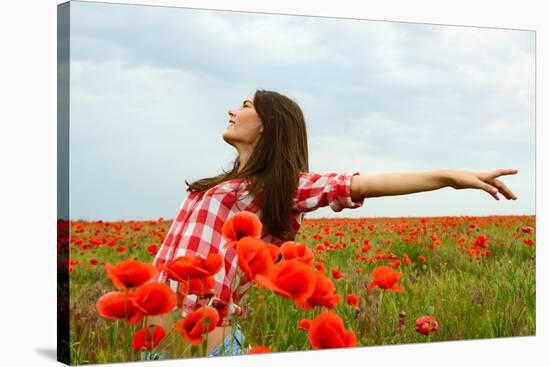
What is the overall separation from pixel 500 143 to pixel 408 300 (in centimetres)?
111

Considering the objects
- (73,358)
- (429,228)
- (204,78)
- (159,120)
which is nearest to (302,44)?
(204,78)

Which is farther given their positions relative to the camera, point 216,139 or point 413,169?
point 413,169

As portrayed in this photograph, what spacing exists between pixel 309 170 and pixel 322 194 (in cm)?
15

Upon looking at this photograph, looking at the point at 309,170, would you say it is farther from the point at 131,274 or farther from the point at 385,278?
the point at 131,274

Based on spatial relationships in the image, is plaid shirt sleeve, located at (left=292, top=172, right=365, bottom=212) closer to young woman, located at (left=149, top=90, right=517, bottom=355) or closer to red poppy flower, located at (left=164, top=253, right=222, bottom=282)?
young woman, located at (left=149, top=90, right=517, bottom=355)

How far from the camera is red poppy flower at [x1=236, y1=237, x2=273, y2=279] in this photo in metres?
3.25

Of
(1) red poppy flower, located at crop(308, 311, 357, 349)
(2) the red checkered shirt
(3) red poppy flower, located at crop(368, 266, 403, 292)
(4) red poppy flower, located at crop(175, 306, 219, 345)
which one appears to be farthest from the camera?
(3) red poppy flower, located at crop(368, 266, 403, 292)

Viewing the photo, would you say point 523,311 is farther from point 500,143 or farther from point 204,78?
point 204,78

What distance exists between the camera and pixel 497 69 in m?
5.58

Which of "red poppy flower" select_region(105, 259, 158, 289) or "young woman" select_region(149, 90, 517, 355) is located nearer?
"red poppy flower" select_region(105, 259, 158, 289)

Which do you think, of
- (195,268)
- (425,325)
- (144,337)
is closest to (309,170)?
(425,325)

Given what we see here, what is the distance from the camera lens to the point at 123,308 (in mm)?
3668

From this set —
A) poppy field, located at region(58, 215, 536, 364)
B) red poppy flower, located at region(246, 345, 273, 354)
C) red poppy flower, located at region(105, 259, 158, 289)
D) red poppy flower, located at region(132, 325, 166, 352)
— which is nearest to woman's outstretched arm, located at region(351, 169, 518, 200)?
poppy field, located at region(58, 215, 536, 364)

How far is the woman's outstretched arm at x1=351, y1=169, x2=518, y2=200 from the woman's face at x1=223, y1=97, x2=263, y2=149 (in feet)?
1.89
